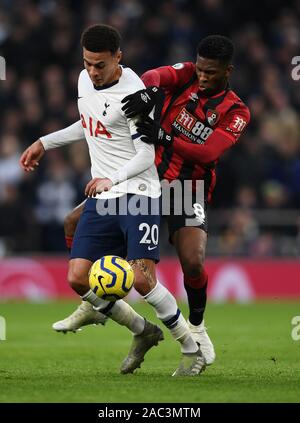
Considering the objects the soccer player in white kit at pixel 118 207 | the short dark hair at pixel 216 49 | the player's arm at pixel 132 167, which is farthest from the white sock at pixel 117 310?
the short dark hair at pixel 216 49

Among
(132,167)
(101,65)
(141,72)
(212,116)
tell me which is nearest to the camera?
(132,167)

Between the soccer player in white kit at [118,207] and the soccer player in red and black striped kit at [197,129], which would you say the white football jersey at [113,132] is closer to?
the soccer player in white kit at [118,207]

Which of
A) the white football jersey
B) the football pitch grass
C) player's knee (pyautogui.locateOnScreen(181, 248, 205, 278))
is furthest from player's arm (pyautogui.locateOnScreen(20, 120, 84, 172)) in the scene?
the football pitch grass

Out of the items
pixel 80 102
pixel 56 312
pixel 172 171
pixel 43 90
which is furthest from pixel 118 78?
pixel 43 90

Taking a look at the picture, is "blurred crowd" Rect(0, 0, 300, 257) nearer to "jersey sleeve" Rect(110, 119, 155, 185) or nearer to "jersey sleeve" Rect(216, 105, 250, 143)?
"jersey sleeve" Rect(216, 105, 250, 143)

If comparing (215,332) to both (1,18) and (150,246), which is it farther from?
(1,18)

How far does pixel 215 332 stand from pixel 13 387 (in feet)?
16.1

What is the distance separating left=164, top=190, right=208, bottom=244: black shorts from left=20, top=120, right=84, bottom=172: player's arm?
924 mm

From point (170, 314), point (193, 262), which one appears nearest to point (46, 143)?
point (193, 262)

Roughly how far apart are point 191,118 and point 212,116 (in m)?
Answer: 0.17

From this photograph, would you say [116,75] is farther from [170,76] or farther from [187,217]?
[187,217]

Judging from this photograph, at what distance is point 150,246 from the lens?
782cm

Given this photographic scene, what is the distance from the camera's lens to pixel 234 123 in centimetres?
854

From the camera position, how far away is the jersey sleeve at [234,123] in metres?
8.49
